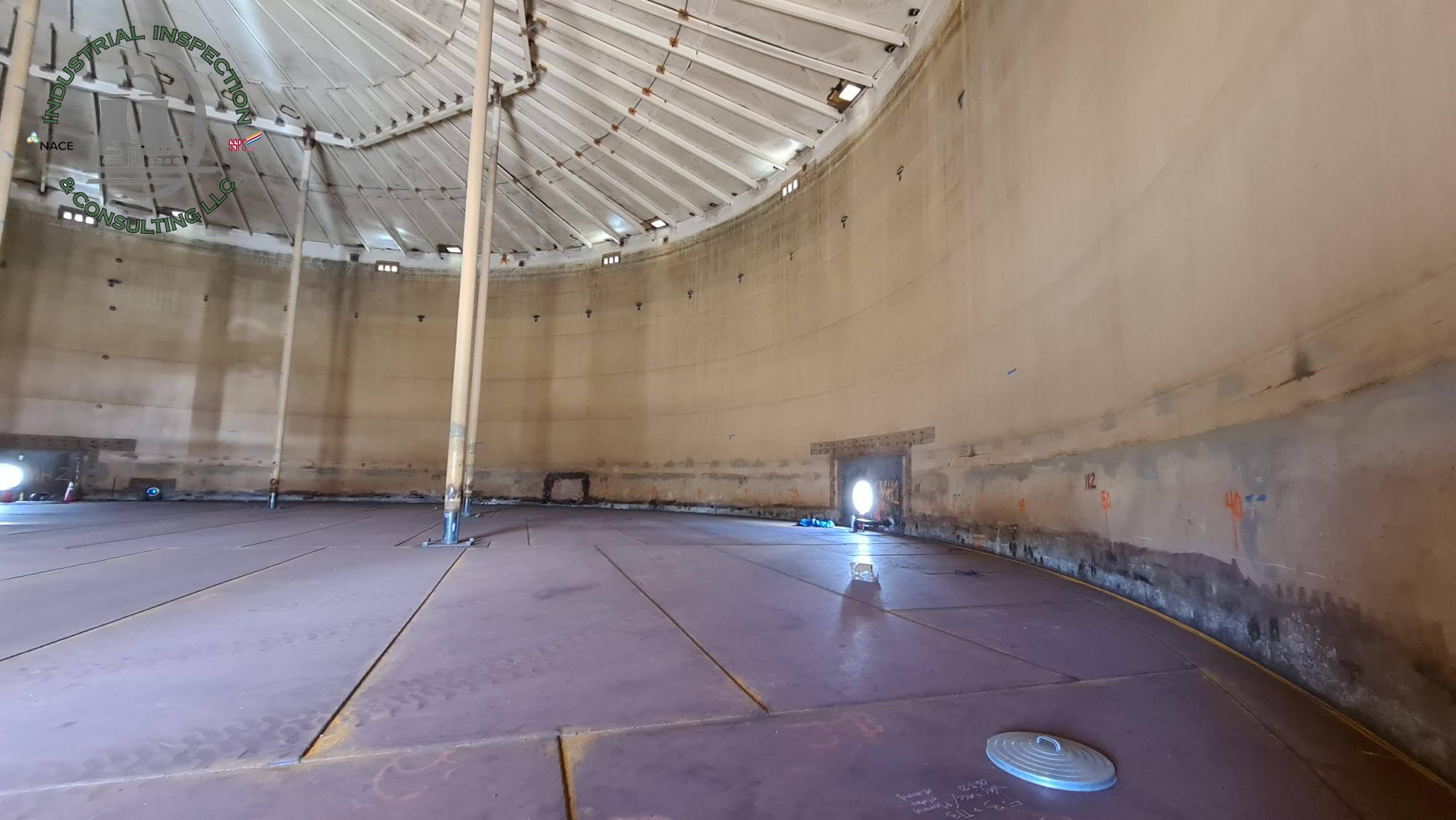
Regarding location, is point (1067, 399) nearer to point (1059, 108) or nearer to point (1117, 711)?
point (1059, 108)

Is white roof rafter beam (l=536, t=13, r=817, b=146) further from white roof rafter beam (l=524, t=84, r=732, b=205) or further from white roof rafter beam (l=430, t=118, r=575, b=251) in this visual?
white roof rafter beam (l=430, t=118, r=575, b=251)

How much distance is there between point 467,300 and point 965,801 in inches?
274

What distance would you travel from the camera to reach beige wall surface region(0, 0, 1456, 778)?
210 cm

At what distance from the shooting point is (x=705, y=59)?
382 inches

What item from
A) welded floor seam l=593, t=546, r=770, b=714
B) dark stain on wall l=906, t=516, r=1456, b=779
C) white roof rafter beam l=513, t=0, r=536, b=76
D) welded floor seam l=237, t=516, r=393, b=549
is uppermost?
white roof rafter beam l=513, t=0, r=536, b=76

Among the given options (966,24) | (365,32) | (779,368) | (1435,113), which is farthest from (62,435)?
(1435,113)

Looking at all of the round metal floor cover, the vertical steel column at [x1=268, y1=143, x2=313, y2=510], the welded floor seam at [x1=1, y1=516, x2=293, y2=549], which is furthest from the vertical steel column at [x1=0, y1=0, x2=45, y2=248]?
the round metal floor cover

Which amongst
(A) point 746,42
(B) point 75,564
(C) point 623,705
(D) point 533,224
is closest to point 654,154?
(A) point 746,42

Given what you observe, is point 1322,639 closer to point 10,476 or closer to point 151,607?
point 151,607

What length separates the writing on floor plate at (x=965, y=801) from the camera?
1402 millimetres

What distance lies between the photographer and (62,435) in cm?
1353

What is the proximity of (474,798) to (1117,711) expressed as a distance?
2193mm

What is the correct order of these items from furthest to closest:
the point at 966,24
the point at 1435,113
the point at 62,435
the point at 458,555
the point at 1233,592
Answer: the point at 62,435 → the point at 966,24 → the point at 458,555 → the point at 1233,592 → the point at 1435,113

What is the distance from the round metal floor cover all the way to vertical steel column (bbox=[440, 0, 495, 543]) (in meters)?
6.14
